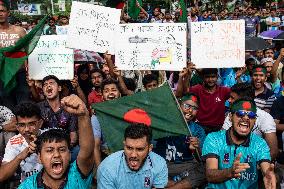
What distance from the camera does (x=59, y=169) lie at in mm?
3596

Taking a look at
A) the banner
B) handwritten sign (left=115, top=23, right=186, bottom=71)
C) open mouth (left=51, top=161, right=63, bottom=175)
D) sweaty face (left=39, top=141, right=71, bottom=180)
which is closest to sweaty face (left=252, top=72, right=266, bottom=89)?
handwritten sign (left=115, top=23, right=186, bottom=71)

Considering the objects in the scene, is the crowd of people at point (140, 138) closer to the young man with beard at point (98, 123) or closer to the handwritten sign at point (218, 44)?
the young man with beard at point (98, 123)

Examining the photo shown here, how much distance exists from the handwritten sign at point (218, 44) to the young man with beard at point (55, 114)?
1.93 metres

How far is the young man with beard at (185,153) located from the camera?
534 centimetres

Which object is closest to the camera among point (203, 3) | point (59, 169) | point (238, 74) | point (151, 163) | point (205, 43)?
point (59, 169)

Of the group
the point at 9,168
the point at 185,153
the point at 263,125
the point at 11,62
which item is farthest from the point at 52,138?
the point at 11,62

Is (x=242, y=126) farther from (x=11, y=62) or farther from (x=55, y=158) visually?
(x=11, y=62)

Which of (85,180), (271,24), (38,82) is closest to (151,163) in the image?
(85,180)

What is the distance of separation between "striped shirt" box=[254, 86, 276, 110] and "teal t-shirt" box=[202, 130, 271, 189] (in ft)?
6.11

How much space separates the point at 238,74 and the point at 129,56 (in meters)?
2.00

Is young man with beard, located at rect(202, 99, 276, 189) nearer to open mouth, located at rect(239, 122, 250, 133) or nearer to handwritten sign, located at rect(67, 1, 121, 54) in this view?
open mouth, located at rect(239, 122, 250, 133)

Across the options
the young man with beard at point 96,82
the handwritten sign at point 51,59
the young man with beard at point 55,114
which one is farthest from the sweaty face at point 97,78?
the young man with beard at point 55,114

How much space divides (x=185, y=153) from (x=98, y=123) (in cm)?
111

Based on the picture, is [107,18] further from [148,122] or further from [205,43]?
[148,122]
